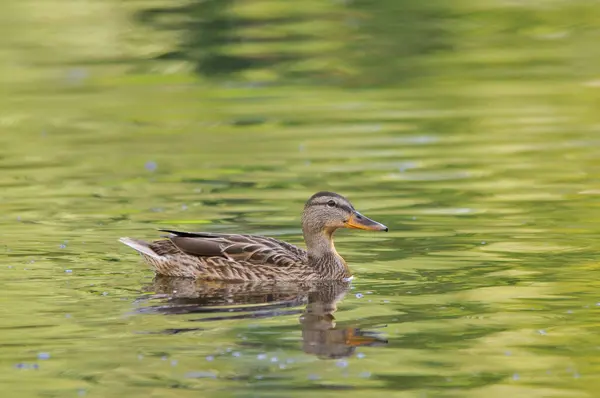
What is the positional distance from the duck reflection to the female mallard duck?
0.29ft

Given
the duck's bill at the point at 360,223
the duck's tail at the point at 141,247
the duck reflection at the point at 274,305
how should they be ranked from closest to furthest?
the duck reflection at the point at 274,305 < the duck's tail at the point at 141,247 < the duck's bill at the point at 360,223

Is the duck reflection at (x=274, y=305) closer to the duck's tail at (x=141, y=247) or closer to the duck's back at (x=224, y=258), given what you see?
the duck's back at (x=224, y=258)

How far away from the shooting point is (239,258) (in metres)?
12.3

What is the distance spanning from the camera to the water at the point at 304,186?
9516 mm

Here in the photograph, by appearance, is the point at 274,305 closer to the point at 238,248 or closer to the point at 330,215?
the point at 238,248

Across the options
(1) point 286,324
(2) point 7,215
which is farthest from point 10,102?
(1) point 286,324

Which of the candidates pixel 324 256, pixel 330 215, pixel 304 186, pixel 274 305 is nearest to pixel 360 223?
pixel 330 215

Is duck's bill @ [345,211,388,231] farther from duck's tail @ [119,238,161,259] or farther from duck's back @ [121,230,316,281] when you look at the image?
duck's tail @ [119,238,161,259]

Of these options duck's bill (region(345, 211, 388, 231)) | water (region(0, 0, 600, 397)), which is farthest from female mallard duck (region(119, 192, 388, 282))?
water (region(0, 0, 600, 397))

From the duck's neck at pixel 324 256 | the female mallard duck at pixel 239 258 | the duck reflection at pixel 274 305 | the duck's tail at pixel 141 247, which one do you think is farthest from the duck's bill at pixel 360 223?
the duck's tail at pixel 141 247

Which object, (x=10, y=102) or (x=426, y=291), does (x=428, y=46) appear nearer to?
(x=10, y=102)

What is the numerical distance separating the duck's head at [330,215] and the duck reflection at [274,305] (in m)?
0.62

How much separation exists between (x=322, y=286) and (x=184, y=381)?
130 inches

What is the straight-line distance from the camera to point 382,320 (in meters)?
10.5
